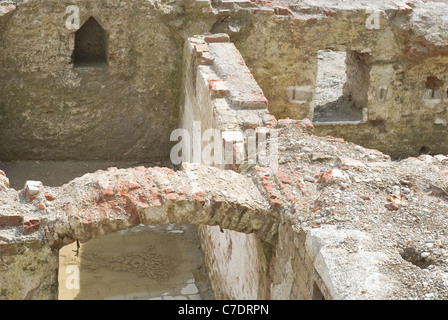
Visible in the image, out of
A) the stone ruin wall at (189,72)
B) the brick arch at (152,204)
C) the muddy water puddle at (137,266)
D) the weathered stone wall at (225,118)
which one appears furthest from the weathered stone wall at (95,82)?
the brick arch at (152,204)

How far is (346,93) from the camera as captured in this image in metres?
10.4

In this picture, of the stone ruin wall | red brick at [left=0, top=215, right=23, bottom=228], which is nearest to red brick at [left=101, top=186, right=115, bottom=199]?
red brick at [left=0, top=215, right=23, bottom=228]

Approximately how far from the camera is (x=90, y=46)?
9414 mm

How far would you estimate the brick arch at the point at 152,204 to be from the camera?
16.5ft

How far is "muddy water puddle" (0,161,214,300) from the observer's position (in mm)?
7395

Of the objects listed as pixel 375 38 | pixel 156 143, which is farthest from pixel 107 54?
pixel 375 38

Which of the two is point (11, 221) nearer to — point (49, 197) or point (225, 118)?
point (49, 197)

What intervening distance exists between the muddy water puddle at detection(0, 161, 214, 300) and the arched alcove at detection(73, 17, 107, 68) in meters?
1.72

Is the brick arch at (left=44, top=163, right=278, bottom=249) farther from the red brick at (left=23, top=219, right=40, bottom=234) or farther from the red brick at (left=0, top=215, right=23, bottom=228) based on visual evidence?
the red brick at (left=0, top=215, right=23, bottom=228)

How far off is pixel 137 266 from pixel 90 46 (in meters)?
3.27

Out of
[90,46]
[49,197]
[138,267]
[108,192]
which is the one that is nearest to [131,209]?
[108,192]

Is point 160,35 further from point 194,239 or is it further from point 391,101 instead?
point 391,101

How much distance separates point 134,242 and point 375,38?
13.8 feet
